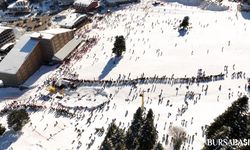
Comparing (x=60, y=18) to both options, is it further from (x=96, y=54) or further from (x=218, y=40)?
(x=218, y=40)

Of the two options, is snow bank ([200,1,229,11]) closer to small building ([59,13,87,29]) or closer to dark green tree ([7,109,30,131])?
small building ([59,13,87,29])

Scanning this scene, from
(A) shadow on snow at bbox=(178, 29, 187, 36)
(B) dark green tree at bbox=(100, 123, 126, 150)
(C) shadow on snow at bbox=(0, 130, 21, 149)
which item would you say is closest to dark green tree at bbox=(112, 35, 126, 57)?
(A) shadow on snow at bbox=(178, 29, 187, 36)

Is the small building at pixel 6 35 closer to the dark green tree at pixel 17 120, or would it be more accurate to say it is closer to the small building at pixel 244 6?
the dark green tree at pixel 17 120

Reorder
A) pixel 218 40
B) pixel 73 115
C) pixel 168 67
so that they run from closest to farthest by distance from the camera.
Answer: pixel 73 115, pixel 168 67, pixel 218 40

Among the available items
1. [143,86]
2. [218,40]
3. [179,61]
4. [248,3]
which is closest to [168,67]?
[179,61]

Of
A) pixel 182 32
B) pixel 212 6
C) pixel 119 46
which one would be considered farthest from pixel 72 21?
pixel 212 6

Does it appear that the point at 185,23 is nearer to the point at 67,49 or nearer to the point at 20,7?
the point at 67,49
